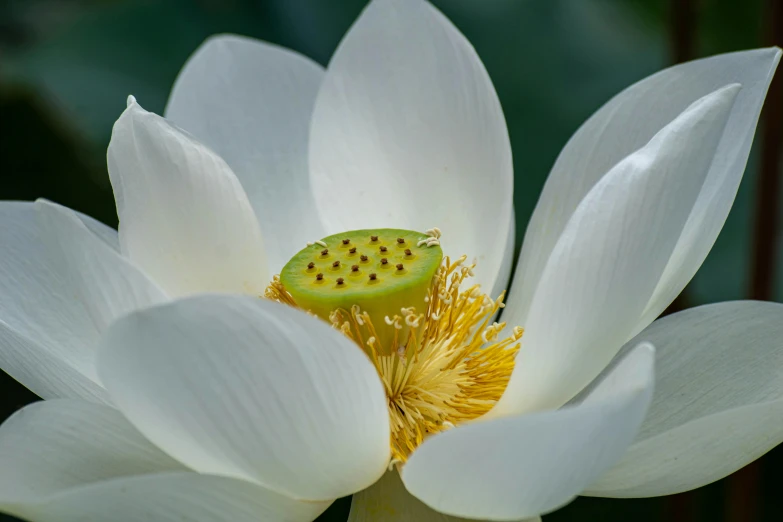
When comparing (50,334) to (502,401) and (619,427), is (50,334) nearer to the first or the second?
(502,401)

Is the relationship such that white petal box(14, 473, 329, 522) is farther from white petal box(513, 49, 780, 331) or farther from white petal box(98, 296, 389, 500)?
white petal box(513, 49, 780, 331)

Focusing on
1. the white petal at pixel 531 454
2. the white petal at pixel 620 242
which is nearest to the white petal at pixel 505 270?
the white petal at pixel 620 242

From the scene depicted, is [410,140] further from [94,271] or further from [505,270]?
[94,271]

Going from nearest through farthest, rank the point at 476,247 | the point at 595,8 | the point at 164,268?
the point at 164,268
the point at 476,247
the point at 595,8

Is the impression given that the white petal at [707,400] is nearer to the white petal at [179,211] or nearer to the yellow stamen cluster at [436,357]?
the yellow stamen cluster at [436,357]

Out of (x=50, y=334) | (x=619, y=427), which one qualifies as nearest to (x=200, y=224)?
(x=50, y=334)

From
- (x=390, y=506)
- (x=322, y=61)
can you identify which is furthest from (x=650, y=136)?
(x=322, y=61)
